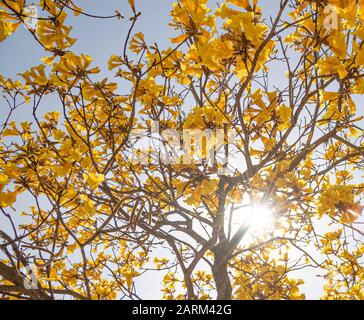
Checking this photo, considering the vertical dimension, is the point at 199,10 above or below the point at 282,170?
above

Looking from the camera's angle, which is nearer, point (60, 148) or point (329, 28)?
point (329, 28)

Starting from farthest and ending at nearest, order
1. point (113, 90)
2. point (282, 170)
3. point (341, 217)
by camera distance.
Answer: point (282, 170)
point (113, 90)
point (341, 217)

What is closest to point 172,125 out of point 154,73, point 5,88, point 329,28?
point 154,73

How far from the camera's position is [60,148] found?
2391mm

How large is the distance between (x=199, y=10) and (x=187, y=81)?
0.83 metres

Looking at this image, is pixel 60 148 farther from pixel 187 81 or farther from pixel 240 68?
pixel 240 68

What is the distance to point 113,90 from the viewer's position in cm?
237
